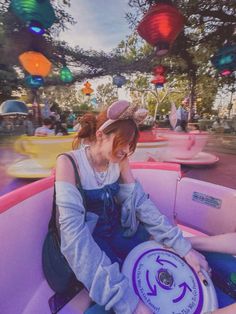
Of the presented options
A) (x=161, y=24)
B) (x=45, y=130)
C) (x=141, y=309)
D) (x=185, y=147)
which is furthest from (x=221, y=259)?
(x=45, y=130)

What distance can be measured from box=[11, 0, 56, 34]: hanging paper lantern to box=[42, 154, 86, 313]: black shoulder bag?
1927 millimetres

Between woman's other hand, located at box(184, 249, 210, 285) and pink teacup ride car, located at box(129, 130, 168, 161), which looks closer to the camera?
woman's other hand, located at box(184, 249, 210, 285)

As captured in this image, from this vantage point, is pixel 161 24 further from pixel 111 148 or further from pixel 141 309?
pixel 141 309

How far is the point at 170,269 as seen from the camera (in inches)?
36.4

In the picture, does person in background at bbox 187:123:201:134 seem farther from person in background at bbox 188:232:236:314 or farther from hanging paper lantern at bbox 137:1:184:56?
person in background at bbox 188:232:236:314

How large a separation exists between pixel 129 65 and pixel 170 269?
6.70 m

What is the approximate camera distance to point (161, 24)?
2344 millimetres

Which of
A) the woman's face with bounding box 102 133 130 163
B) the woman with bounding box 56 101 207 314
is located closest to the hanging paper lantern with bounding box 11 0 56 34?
the woman with bounding box 56 101 207 314

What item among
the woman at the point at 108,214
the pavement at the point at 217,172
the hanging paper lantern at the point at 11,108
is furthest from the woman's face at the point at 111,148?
the hanging paper lantern at the point at 11,108

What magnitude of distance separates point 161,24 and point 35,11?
47.3 inches

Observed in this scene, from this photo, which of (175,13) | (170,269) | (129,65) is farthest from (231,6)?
(170,269)

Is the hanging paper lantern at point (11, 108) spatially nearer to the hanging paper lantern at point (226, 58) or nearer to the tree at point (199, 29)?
the tree at point (199, 29)

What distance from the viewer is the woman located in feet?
2.50

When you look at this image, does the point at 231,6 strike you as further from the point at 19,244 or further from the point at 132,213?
the point at 19,244
